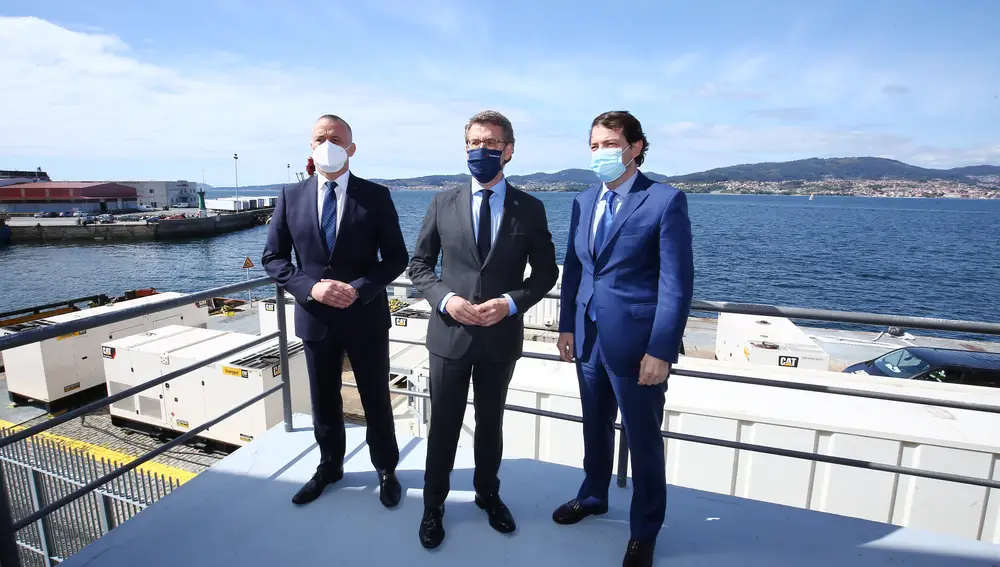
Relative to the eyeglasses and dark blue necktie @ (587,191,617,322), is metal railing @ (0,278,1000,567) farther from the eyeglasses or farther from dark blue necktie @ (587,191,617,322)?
the eyeglasses

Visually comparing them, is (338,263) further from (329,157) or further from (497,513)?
(497,513)

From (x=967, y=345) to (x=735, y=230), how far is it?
2716 inches

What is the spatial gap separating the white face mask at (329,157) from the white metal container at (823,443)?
3.47 m

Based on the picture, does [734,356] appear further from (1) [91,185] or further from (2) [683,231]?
(1) [91,185]

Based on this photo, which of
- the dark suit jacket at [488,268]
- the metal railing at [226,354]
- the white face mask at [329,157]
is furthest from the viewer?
the white face mask at [329,157]

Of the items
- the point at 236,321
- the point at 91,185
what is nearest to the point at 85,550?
the point at 236,321

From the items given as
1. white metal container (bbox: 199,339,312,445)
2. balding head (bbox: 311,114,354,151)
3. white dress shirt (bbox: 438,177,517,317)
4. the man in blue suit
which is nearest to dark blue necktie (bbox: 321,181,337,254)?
balding head (bbox: 311,114,354,151)

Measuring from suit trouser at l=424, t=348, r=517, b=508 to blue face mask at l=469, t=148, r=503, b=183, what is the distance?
93cm

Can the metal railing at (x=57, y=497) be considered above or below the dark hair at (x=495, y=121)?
below

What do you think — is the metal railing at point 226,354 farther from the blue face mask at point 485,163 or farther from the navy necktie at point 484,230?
the blue face mask at point 485,163

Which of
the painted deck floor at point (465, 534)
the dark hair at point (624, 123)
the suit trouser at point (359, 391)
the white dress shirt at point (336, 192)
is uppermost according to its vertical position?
the dark hair at point (624, 123)

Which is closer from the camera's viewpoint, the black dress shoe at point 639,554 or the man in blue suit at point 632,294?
the man in blue suit at point 632,294

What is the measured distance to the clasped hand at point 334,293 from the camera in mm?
2840

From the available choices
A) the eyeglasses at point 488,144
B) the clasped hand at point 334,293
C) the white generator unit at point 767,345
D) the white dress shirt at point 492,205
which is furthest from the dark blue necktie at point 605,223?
the white generator unit at point 767,345
